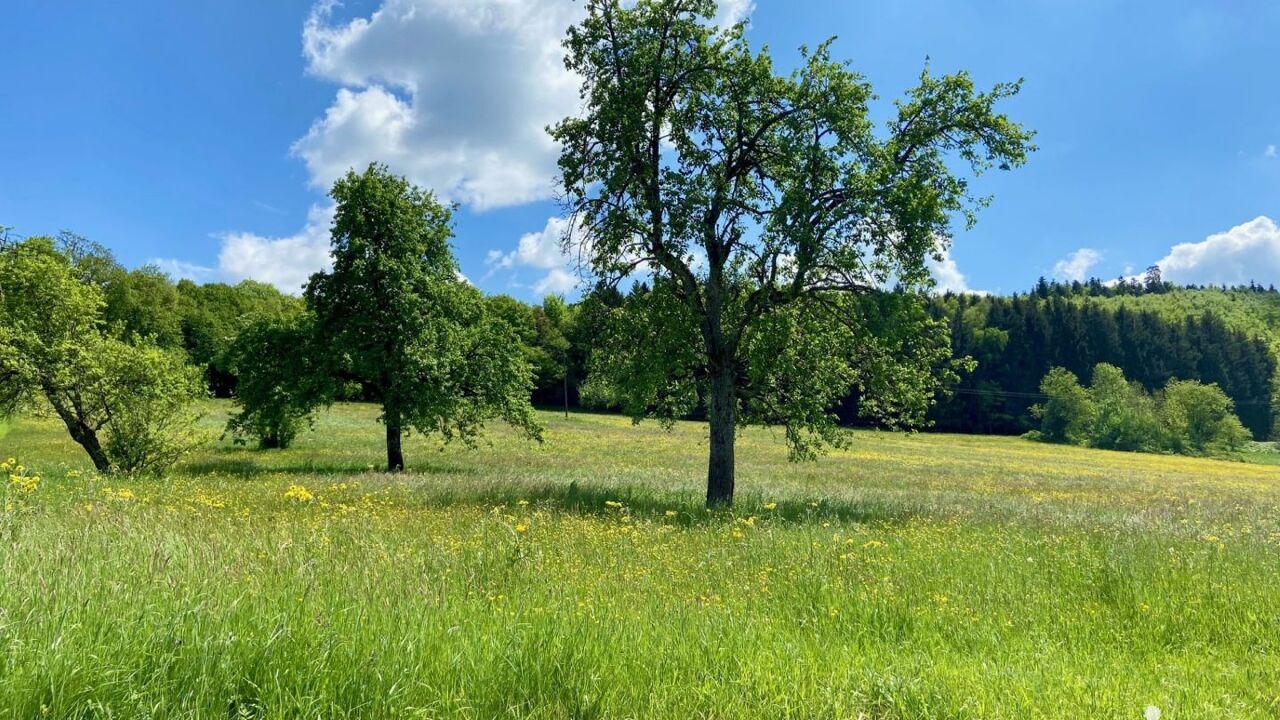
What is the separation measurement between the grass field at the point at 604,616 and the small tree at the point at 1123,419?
9295 cm

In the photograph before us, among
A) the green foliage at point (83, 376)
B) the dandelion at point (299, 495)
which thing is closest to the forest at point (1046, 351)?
the green foliage at point (83, 376)

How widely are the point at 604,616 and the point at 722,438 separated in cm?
1031

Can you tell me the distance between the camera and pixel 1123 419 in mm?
84625

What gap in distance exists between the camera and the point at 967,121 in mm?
14016

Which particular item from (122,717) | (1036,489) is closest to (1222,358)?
(1036,489)

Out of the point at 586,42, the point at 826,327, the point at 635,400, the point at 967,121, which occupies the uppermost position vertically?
the point at 586,42

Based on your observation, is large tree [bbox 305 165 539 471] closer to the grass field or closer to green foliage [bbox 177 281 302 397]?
the grass field

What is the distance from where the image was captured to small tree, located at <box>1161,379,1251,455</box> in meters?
82.4

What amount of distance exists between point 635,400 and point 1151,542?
9.95 metres

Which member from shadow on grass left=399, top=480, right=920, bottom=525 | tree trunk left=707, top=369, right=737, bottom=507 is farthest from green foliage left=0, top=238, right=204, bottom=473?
tree trunk left=707, top=369, right=737, bottom=507

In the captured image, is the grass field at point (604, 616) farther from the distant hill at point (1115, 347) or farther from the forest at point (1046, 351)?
the distant hill at point (1115, 347)

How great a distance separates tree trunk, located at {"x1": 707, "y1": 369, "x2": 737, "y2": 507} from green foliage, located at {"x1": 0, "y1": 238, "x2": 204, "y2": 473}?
43.7 ft

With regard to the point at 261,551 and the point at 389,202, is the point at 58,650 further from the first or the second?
the point at 389,202

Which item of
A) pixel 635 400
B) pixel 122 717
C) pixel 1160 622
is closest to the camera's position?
pixel 122 717
